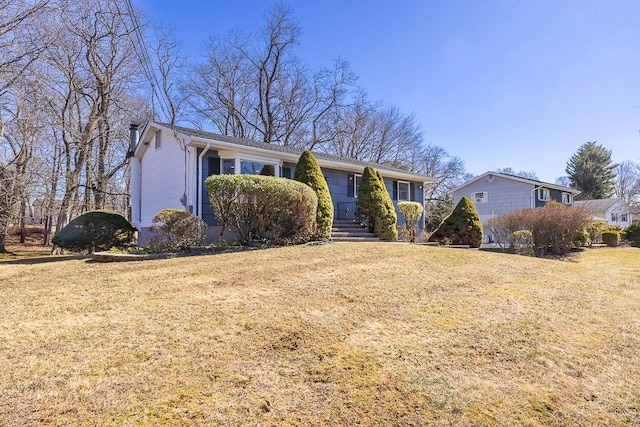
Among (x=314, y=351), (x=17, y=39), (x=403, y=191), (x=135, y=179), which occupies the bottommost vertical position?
(x=314, y=351)

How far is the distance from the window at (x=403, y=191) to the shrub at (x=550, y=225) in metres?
4.32

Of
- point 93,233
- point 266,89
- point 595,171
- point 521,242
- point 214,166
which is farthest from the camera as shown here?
point 595,171

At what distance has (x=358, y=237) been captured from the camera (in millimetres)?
11938

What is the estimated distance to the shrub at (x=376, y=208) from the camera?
40.6ft

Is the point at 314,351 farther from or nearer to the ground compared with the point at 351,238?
nearer to the ground

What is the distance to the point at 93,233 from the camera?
11.1 meters

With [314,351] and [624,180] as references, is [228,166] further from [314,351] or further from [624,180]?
[624,180]

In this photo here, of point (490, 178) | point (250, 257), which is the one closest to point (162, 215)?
point (250, 257)

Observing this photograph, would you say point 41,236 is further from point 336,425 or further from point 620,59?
point 620,59

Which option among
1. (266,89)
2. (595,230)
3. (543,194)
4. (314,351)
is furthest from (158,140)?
(543,194)

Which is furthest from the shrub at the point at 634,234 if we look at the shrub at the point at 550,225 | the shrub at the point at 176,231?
the shrub at the point at 176,231

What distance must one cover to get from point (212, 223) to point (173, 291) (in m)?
6.61

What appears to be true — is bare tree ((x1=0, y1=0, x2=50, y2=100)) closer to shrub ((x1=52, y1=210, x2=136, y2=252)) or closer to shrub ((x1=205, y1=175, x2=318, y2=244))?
shrub ((x1=52, y1=210, x2=136, y2=252))

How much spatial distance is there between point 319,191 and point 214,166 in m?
3.61
